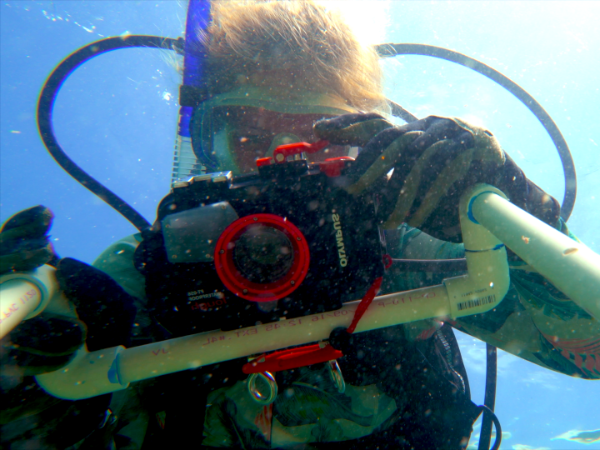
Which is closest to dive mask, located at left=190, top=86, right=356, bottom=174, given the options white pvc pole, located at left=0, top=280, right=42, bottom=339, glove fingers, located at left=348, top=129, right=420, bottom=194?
glove fingers, located at left=348, top=129, right=420, bottom=194

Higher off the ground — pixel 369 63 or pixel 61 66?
pixel 369 63

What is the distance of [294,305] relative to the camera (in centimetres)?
112

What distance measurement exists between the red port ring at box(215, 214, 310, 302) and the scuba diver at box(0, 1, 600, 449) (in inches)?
1.3

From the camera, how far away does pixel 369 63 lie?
2496 millimetres

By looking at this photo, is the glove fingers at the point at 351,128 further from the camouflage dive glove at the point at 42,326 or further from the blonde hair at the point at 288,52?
the camouflage dive glove at the point at 42,326

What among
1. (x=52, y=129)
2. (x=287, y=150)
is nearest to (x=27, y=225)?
(x=287, y=150)

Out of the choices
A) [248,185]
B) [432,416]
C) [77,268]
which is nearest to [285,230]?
[248,185]

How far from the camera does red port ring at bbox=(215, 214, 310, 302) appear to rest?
1.09 metres

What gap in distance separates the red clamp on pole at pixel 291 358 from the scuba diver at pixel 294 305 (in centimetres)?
8

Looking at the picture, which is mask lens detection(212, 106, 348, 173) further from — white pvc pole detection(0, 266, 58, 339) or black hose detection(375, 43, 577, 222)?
black hose detection(375, 43, 577, 222)

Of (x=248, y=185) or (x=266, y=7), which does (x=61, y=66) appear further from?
(x=248, y=185)

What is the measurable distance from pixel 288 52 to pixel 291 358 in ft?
6.40

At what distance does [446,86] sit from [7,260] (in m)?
13.4

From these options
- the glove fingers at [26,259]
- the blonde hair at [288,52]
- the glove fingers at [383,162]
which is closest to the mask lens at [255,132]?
the blonde hair at [288,52]
